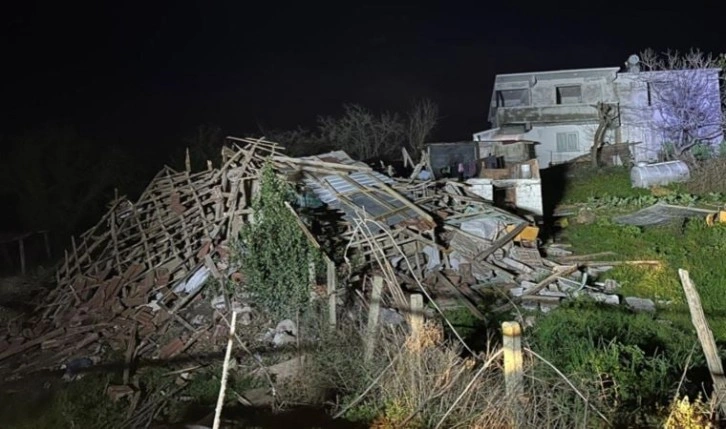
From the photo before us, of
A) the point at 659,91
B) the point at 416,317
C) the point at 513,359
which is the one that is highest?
the point at 659,91

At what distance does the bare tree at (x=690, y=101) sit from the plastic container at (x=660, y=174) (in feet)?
12.3

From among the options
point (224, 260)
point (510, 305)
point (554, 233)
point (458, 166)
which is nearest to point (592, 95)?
point (458, 166)

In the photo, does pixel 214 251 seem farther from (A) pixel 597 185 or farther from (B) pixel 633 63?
(B) pixel 633 63

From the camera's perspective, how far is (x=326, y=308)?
770 cm

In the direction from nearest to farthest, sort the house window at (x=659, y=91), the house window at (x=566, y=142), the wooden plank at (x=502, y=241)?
the wooden plank at (x=502, y=241) < the house window at (x=659, y=91) < the house window at (x=566, y=142)

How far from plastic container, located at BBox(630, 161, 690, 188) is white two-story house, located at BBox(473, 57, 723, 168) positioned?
19.7 ft

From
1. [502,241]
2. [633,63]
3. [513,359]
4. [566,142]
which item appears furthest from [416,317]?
[633,63]

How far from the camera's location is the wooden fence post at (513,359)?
14.3 feet

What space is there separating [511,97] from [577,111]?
146 inches

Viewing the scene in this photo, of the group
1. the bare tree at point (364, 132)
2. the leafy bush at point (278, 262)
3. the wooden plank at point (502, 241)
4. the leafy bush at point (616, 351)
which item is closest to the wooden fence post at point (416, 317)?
the leafy bush at point (616, 351)

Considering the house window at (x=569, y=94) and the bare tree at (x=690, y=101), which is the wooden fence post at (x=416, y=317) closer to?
the bare tree at (x=690, y=101)

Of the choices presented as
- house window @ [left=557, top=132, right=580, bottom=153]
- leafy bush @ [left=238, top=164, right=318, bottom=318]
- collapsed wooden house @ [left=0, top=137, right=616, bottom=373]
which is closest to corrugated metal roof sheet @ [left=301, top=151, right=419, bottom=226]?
collapsed wooden house @ [left=0, top=137, right=616, bottom=373]

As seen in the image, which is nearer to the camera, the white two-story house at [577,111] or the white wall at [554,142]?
the white two-story house at [577,111]

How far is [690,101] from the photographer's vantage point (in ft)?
82.5
